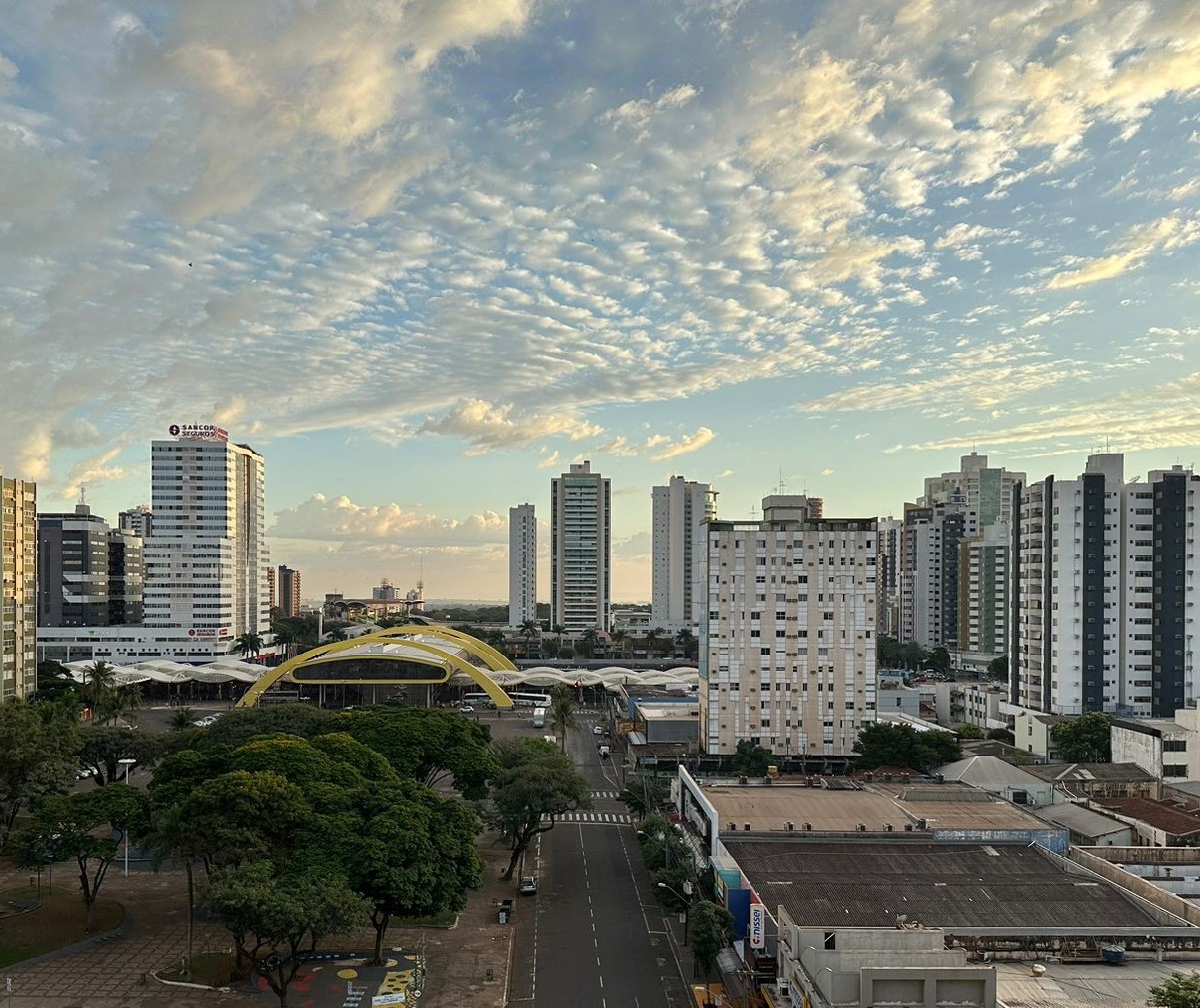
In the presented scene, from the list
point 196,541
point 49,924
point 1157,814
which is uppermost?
point 196,541

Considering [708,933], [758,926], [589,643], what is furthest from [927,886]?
[589,643]

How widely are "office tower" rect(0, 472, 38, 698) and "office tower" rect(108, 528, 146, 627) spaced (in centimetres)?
7672

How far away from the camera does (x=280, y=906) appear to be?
34.5 meters

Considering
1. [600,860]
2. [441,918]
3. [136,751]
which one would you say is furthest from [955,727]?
[136,751]

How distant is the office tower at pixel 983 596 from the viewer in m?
157

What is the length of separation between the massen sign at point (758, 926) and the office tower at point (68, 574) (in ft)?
500

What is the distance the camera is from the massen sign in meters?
38.0

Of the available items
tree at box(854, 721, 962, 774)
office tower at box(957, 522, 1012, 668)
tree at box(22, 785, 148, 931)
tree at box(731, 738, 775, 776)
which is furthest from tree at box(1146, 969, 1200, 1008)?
office tower at box(957, 522, 1012, 668)

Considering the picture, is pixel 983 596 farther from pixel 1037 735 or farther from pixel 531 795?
pixel 531 795

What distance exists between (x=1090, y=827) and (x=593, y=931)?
2970 cm

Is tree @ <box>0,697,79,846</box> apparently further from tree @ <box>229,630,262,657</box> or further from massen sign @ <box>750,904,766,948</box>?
tree @ <box>229,630,262,657</box>

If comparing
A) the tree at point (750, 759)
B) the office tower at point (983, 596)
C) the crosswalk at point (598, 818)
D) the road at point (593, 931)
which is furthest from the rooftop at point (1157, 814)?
the office tower at point (983, 596)

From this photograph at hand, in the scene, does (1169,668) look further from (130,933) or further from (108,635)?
(108,635)

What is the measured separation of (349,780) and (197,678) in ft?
297
